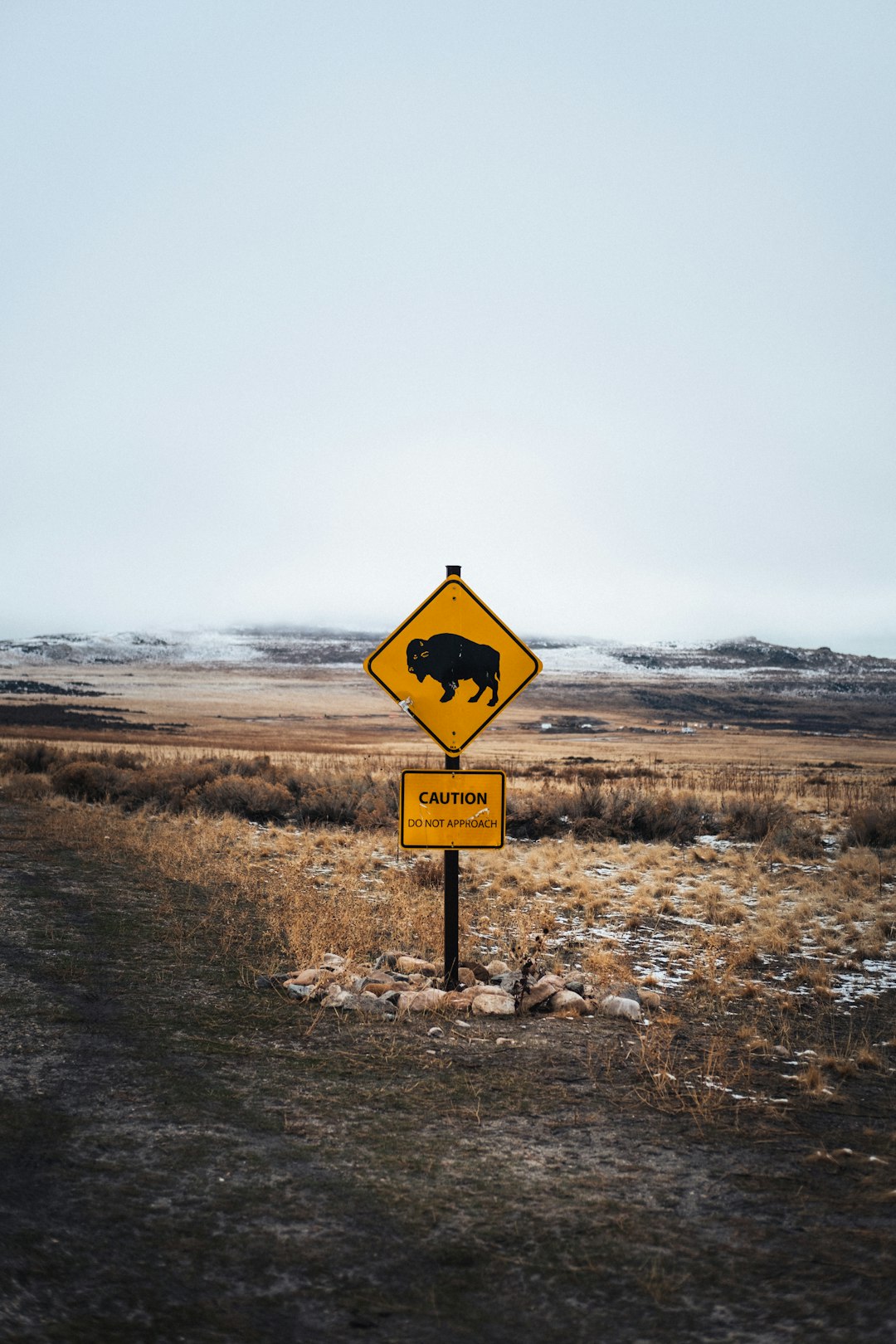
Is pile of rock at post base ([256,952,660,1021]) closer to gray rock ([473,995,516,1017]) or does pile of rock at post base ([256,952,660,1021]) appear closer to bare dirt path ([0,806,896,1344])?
gray rock ([473,995,516,1017])

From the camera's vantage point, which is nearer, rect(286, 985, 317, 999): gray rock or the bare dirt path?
the bare dirt path

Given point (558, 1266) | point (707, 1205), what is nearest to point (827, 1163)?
point (707, 1205)

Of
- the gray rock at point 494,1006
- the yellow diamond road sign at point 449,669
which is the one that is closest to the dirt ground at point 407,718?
the yellow diamond road sign at point 449,669

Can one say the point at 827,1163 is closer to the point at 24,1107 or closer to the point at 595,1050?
the point at 595,1050

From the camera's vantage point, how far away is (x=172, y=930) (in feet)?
30.9

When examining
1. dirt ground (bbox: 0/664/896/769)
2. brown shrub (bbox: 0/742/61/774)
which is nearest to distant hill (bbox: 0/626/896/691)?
dirt ground (bbox: 0/664/896/769)

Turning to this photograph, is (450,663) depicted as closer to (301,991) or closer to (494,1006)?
(494,1006)

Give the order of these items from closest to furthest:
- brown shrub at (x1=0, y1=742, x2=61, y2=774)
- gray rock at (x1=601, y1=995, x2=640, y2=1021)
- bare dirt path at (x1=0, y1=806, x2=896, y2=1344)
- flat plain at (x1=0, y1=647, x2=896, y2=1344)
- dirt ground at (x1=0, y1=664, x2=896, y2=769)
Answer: bare dirt path at (x1=0, y1=806, x2=896, y2=1344)
flat plain at (x1=0, y1=647, x2=896, y2=1344)
gray rock at (x1=601, y1=995, x2=640, y2=1021)
brown shrub at (x1=0, y1=742, x2=61, y2=774)
dirt ground at (x1=0, y1=664, x2=896, y2=769)

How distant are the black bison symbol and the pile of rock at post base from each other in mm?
2203

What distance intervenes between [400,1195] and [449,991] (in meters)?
3.21

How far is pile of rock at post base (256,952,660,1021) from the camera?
6.92 metres

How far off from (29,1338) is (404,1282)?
47.4 inches

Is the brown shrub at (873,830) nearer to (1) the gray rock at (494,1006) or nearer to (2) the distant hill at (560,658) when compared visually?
(1) the gray rock at (494,1006)

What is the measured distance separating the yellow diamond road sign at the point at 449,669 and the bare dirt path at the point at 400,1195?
2.31 metres
